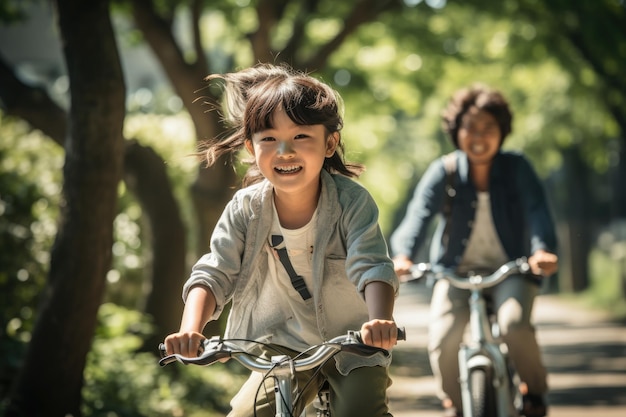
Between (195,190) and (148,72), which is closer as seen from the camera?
(195,190)

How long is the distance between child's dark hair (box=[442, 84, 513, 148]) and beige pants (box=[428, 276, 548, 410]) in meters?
1.06

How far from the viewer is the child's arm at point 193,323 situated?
3.70 metres

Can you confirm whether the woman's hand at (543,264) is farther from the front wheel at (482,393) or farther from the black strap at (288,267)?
the black strap at (288,267)

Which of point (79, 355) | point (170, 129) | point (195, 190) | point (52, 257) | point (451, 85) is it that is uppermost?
point (451, 85)

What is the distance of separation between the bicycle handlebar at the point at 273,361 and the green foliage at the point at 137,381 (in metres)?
5.00

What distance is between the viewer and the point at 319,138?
13.8ft

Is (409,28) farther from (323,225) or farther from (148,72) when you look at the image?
(148,72)

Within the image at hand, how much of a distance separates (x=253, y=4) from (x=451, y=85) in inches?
320

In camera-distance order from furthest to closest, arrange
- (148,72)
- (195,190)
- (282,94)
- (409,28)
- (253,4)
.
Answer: (148,72), (409,28), (253,4), (195,190), (282,94)

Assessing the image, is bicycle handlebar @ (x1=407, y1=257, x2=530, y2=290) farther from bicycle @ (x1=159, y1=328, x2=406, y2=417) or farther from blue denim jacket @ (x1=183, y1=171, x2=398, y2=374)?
bicycle @ (x1=159, y1=328, x2=406, y2=417)

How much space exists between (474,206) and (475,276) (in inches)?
21.1

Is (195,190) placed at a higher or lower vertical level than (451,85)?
lower

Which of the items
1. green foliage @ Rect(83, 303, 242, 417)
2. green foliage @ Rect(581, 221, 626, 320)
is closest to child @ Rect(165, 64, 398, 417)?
green foliage @ Rect(83, 303, 242, 417)

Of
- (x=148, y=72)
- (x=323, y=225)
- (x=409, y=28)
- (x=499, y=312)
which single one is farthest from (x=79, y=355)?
(x=148, y=72)
